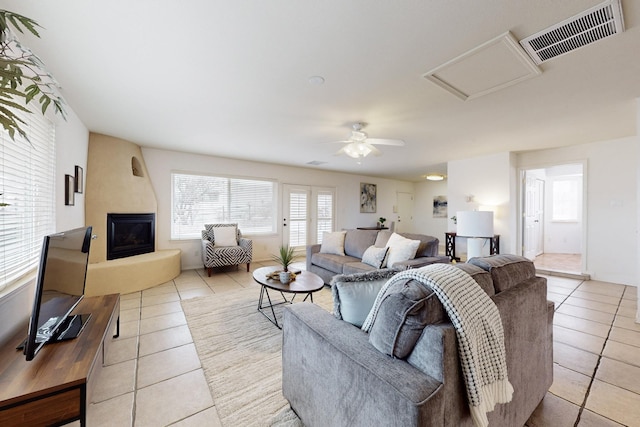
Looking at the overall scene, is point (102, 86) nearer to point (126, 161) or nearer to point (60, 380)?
point (126, 161)

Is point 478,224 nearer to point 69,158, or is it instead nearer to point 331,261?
point 331,261

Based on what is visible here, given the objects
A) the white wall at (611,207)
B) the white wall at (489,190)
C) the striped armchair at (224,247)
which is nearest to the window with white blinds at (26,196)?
the striped armchair at (224,247)

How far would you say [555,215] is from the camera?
7.01 m

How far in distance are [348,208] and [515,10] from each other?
627 cm

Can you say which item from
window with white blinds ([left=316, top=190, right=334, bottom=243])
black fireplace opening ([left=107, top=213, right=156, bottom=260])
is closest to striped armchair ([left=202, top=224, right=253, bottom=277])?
black fireplace opening ([left=107, top=213, right=156, bottom=260])

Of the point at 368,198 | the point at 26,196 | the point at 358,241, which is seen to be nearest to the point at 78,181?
the point at 26,196

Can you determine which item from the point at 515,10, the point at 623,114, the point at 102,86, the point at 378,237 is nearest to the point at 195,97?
the point at 102,86

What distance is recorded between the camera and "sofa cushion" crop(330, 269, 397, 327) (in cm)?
135

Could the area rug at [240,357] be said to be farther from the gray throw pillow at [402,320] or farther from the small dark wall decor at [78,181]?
the small dark wall decor at [78,181]

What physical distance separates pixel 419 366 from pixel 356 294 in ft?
1.51

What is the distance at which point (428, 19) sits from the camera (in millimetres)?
1551

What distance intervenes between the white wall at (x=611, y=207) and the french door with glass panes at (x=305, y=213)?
4.97m

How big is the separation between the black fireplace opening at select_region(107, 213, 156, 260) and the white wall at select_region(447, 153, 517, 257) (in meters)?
6.06

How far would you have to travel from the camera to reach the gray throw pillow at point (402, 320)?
100 cm
